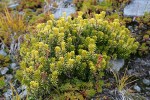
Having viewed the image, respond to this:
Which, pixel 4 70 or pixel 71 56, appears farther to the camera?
pixel 4 70

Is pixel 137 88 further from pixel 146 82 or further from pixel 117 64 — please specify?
pixel 117 64

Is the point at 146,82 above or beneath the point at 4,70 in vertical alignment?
beneath

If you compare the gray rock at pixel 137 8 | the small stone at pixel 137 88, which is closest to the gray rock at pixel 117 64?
the small stone at pixel 137 88

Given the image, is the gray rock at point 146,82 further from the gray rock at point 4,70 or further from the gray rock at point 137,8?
the gray rock at point 4,70

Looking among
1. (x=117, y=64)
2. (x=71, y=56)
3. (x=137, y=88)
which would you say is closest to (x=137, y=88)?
(x=137, y=88)

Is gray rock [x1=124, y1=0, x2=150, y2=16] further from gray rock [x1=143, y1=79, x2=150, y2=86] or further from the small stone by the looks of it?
the small stone

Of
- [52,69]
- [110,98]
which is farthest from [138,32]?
[52,69]

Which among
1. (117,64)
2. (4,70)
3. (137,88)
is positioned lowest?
(137,88)
